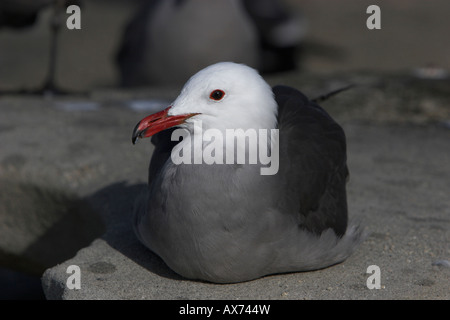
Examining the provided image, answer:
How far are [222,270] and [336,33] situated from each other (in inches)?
247

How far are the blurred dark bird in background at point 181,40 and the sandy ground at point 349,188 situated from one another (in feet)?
2.19

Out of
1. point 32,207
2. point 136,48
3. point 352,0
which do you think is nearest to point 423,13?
point 352,0

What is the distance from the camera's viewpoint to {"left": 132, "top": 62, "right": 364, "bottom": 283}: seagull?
2.28m

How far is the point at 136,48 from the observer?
253 inches

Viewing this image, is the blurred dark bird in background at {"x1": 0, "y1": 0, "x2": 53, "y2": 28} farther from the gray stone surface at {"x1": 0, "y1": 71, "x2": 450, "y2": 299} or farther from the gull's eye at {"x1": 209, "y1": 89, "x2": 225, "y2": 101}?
the gull's eye at {"x1": 209, "y1": 89, "x2": 225, "y2": 101}

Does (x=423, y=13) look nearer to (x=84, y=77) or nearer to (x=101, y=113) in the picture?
(x=84, y=77)

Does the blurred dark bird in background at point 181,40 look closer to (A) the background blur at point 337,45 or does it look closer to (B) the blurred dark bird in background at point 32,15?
(B) the blurred dark bird in background at point 32,15

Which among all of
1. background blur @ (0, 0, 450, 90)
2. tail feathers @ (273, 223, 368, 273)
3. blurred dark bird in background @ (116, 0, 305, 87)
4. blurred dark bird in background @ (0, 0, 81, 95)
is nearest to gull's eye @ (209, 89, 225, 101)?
tail feathers @ (273, 223, 368, 273)

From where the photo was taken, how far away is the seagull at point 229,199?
2.28m

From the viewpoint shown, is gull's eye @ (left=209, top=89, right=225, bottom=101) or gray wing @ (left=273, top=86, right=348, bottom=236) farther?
gray wing @ (left=273, top=86, right=348, bottom=236)

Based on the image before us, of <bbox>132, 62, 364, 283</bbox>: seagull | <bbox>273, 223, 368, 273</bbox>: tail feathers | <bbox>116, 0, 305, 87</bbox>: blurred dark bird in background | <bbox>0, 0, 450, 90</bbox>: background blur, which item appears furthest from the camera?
<bbox>0, 0, 450, 90</bbox>: background blur

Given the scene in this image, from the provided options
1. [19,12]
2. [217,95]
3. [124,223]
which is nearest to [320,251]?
[217,95]

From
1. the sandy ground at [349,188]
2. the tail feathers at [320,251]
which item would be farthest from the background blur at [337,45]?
the tail feathers at [320,251]

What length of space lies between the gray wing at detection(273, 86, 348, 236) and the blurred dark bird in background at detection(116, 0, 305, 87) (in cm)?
338
